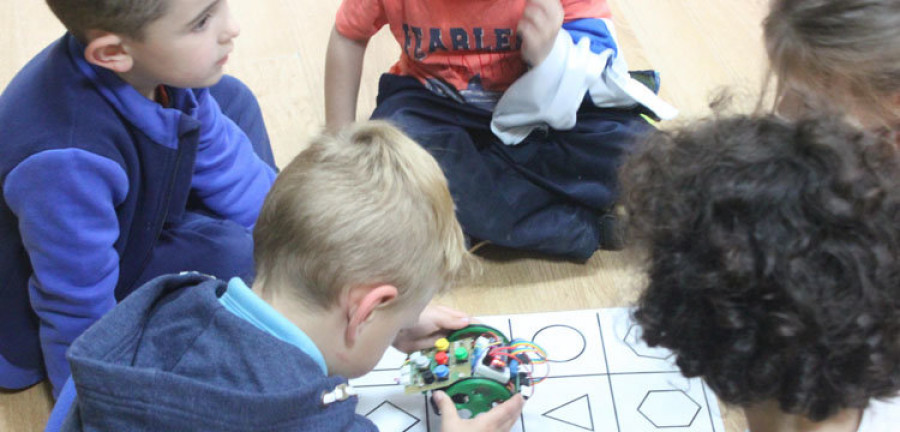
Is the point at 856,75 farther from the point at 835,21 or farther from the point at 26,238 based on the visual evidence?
the point at 26,238

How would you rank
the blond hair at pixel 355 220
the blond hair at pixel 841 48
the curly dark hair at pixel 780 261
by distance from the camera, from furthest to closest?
the blond hair at pixel 841 48
the blond hair at pixel 355 220
the curly dark hair at pixel 780 261

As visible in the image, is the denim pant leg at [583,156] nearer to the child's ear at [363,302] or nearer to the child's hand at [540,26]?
the child's hand at [540,26]

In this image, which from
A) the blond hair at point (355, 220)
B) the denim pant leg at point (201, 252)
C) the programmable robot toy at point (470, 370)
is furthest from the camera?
the denim pant leg at point (201, 252)

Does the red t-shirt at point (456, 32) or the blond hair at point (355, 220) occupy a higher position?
the blond hair at point (355, 220)

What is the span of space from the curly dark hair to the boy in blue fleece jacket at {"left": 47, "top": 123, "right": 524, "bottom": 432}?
0.75 ft

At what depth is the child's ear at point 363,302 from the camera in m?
0.76

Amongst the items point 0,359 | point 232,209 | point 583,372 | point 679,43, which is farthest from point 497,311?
point 679,43

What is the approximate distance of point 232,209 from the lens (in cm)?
119

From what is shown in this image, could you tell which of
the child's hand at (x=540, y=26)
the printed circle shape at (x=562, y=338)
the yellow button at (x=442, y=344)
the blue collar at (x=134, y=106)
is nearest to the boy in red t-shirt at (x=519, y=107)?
the child's hand at (x=540, y=26)

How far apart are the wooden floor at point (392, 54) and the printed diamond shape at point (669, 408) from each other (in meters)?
0.25

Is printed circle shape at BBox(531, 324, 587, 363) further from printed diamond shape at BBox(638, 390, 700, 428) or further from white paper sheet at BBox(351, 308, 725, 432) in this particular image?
printed diamond shape at BBox(638, 390, 700, 428)

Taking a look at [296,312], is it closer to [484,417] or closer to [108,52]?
[484,417]

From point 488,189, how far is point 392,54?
53 centimetres

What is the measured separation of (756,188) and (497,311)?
0.64 metres
